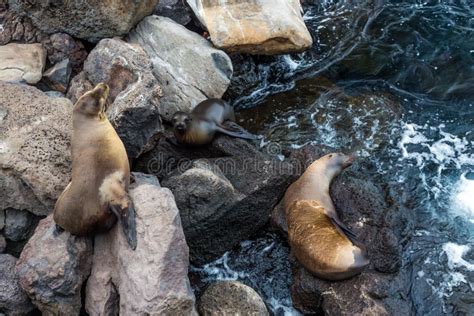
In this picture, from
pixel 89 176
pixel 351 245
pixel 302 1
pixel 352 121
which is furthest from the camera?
pixel 302 1

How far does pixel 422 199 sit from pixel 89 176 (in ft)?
Result: 12.2

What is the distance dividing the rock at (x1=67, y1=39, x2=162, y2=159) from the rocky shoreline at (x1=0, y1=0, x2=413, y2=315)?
0.02 meters

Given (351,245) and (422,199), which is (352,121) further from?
(351,245)

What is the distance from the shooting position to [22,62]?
6.44 metres

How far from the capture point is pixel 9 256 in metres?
5.08

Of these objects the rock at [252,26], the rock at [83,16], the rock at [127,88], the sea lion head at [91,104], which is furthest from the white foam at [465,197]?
the rock at [83,16]

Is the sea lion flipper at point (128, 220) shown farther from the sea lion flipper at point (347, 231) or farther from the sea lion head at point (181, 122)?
the sea lion flipper at point (347, 231)

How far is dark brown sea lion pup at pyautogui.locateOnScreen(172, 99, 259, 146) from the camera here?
6.48 m

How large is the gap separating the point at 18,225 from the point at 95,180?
1166 mm

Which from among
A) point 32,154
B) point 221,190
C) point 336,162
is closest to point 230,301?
point 221,190

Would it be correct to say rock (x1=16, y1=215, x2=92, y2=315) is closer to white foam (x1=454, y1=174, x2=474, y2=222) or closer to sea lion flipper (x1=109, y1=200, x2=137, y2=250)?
sea lion flipper (x1=109, y1=200, x2=137, y2=250)

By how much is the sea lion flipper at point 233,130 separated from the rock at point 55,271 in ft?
7.70

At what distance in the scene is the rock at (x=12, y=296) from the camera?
4.80 m

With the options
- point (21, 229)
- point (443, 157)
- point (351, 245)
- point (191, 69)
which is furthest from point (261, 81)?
point (21, 229)
